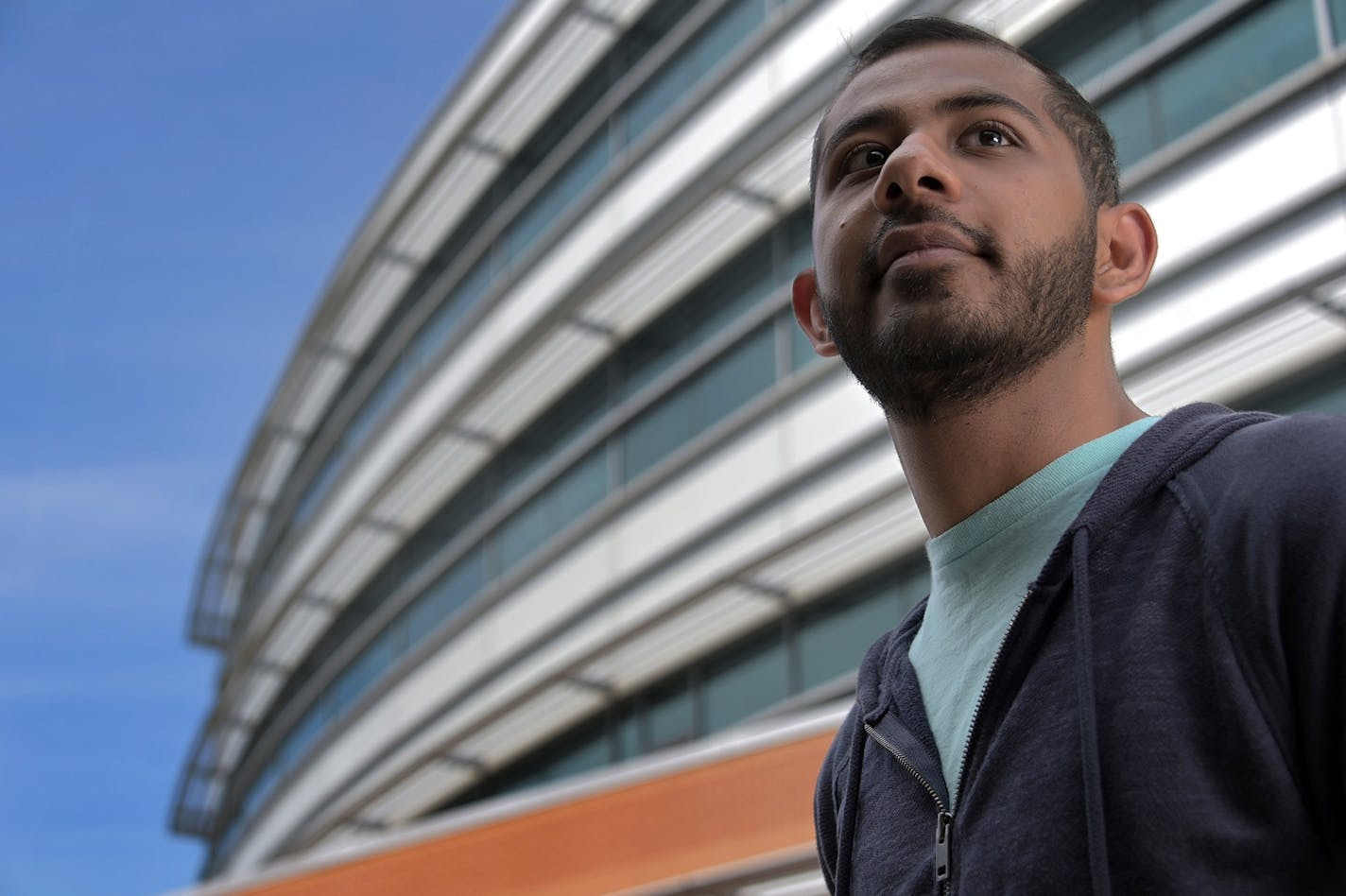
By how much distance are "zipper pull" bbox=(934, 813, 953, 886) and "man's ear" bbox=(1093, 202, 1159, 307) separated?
2.04 ft

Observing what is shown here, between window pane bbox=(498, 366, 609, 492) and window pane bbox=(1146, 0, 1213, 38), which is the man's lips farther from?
window pane bbox=(498, 366, 609, 492)

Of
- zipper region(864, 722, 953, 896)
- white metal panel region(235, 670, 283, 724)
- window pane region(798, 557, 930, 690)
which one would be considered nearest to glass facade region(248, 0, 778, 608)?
white metal panel region(235, 670, 283, 724)

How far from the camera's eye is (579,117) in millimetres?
18188

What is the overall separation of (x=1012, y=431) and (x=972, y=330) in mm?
126

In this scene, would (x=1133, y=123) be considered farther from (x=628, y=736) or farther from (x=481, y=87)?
(x=481, y=87)

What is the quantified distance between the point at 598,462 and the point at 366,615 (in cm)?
766

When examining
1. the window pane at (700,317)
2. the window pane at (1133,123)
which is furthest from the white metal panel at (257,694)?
the window pane at (1133,123)

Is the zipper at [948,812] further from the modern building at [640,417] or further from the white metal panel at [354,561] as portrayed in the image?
the white metal panel at [354,561]

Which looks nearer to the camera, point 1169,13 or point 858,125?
point 858,125

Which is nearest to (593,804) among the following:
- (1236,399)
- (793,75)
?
(1236,399)

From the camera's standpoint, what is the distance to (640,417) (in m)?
15.1

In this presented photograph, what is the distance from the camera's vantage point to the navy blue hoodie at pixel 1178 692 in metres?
1.30

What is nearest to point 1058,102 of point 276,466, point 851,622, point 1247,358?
point 1247,358

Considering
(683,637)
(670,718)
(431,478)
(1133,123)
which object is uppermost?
(431,478)
